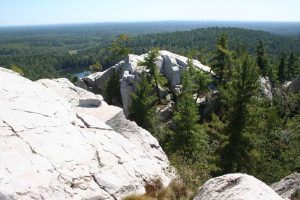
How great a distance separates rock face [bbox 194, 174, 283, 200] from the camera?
8.26 meters

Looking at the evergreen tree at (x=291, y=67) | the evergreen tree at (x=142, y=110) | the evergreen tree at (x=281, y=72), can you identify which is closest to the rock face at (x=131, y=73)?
the evergreen tree at (x=142, y=110)

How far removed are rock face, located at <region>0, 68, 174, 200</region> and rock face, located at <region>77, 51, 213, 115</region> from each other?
117ft

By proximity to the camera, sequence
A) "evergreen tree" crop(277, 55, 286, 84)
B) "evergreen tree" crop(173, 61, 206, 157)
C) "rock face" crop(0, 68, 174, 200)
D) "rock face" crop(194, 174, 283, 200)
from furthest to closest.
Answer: "evergreen tree" crop(277, 55, 286, 84) → "evergreen tree" crop(173, 61, 206, 157) → "rock face" crop(0, 68, 174, 200) → "rock face" crop(194, 174, 283, 200)

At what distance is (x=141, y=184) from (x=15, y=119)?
5488 mm

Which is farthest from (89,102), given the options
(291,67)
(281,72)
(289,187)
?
(291,67)

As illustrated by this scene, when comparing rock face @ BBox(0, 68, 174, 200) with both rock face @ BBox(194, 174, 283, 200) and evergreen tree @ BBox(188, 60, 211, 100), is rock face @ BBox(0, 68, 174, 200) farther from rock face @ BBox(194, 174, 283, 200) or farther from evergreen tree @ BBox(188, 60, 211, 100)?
evergreen tree @ BBox(188, 60, 211, 100)

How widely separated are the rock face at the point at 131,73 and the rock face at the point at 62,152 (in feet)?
117

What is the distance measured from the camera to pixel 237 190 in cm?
870

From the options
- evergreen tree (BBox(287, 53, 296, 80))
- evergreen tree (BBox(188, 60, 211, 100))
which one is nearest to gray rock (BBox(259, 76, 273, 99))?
evergreen tree (BBox(188, 60, 211, 100))

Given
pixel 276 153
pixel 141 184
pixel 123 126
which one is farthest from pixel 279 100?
pixel 141 184

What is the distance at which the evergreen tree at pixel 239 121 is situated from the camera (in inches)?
1059

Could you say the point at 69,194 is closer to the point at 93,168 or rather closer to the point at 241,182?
the point at 93,168

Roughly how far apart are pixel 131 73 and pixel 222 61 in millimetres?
15457

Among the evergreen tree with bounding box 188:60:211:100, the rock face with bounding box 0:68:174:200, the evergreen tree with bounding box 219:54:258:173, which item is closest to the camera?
the rock face with bounding box 0:68:174:200
